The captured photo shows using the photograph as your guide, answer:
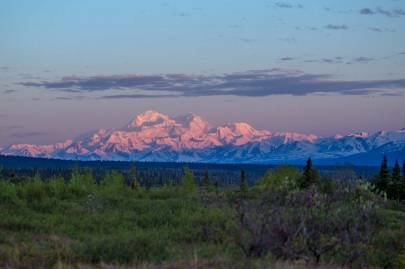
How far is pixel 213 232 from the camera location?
26094 millimetres

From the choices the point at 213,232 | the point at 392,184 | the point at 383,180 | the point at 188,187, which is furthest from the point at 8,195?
the point at 383,180

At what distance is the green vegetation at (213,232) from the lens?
17.6m

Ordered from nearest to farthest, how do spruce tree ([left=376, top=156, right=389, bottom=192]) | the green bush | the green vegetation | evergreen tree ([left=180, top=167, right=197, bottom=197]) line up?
the green vegetation, the green bush, evergreen tree ([left=180, top=167, right=197, bottom=197]), spruce tree ([left=376, top=156, right=389, bottom=192])

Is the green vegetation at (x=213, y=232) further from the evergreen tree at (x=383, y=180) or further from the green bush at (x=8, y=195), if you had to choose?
the evergreen tree at (x=383, y=180)

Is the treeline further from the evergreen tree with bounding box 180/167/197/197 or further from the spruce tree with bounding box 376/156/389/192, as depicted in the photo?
the evergreen tree with bounding box 180/167/197/197

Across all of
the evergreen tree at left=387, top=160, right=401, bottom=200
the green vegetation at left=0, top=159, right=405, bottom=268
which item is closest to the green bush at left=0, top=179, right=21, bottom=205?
the green vegetation at left=0, top=159, right=405, bottom=268

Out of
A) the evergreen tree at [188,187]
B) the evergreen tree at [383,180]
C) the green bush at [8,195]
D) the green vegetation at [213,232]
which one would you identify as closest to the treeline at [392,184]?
the evergreen tree at [383,180]

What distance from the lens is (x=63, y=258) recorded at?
19.7 meters

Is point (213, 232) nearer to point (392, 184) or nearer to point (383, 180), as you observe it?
point (392, 184)

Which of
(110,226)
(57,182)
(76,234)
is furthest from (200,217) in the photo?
(57,182)

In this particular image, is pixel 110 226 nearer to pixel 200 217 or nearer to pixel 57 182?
pixel 200 217

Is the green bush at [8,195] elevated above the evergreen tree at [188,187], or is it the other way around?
the green bush at [8,195]

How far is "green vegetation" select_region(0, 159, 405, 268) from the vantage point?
17.6 m

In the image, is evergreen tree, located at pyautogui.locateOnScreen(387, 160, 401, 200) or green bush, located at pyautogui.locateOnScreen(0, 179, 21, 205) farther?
evergreen tree, located at pyautogui.locateOnScreen(387, 160, 401, 200)
